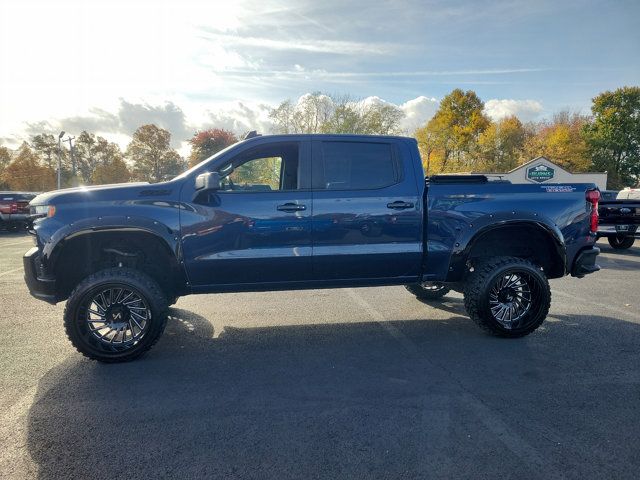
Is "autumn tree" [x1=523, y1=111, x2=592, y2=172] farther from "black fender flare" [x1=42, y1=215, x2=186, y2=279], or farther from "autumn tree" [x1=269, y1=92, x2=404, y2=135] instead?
"black fender flare" [x1=42, y1=215, x2=186, y2=279]

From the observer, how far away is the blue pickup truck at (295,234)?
382 cm

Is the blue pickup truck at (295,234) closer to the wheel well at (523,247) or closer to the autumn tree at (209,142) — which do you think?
the wheel well at (523,247)

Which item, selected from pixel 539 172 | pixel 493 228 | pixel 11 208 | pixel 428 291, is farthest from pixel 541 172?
pixel 11 208

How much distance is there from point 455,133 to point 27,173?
5584cm

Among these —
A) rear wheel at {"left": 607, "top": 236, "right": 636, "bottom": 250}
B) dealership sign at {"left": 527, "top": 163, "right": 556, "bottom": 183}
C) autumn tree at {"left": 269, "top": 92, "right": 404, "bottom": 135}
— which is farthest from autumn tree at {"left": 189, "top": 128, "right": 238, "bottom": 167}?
rear wheel at {"left": 607, "top": 236, "right": 636, "bottom": 250}

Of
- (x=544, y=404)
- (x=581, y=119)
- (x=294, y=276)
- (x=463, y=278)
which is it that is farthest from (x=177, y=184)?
(x=581, y=119)

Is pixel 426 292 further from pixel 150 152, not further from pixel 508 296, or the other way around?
pixel 150 152

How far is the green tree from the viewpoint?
46.9 m

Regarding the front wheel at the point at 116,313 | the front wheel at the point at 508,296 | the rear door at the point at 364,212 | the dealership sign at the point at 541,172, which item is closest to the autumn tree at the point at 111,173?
the dealership sign at the point at 541,172

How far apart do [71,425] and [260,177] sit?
2.79 meters

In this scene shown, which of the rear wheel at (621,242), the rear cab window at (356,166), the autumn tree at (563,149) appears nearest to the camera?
the rear cab window at (356,166)

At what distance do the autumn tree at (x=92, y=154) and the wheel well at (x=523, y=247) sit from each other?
68123mm

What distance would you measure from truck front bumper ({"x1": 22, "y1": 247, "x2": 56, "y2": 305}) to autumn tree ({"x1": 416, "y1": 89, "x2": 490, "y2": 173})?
141 feet

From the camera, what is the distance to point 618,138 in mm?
47125
